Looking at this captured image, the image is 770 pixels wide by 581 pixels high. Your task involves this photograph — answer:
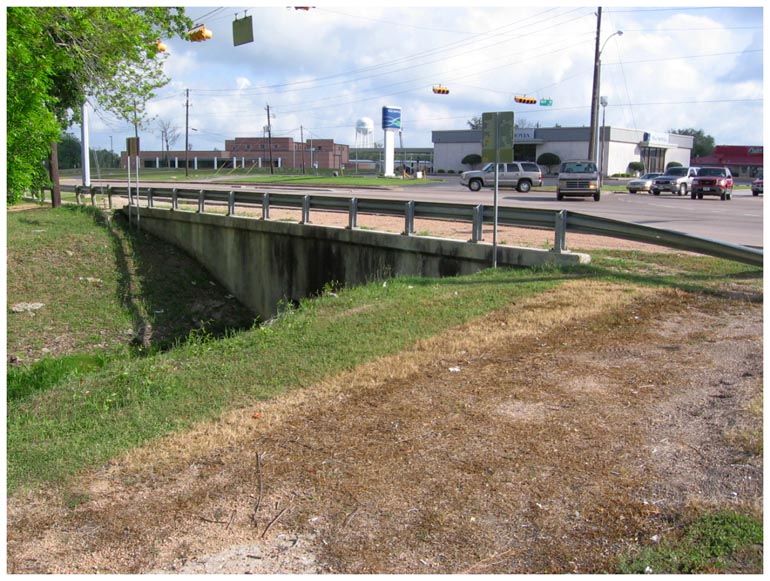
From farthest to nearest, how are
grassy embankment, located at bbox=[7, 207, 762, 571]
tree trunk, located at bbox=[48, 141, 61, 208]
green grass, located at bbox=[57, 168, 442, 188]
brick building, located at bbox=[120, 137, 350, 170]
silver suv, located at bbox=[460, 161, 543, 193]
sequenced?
brick building, located at bbox=[120, 137, 350, 170]
green grass, located at bbox=[57, 168, 442, 188]
silver suv, located at bbox=[460, 161, 543, 193]
tree trunk, located at bbox=[48, 141, 61, 208]
grassy embankment, located at bbox=[7, 207, 762, 571]

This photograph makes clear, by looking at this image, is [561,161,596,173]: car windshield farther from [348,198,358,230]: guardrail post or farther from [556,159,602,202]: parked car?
[348,198,358,230]: guardrail post

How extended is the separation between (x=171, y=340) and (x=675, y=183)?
31.9 meters

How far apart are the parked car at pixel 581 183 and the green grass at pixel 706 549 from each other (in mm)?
30750

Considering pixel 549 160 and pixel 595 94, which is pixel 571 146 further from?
pixel 595 94

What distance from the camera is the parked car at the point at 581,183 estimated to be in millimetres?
33312

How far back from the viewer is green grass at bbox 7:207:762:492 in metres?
5.87

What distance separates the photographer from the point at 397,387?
6.40 metres

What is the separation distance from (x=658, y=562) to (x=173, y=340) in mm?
14228

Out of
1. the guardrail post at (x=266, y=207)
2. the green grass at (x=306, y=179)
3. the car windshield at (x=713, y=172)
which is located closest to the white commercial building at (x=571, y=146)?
the green grass at (x=306, y=179)

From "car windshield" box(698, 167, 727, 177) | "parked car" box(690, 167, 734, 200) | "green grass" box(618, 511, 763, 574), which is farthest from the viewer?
"car windshield" box(698, 167, 727, 177)

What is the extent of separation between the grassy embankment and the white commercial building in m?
57.7

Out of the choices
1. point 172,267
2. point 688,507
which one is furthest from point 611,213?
point 688,507

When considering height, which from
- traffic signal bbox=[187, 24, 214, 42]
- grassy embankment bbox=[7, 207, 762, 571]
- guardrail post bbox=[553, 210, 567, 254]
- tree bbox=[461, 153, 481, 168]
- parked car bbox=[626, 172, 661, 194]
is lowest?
grassy embankment bbox=[7, 207, 762, 571]

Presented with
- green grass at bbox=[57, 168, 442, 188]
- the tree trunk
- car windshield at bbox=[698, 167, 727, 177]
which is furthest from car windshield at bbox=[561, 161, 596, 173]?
the tree trunk
